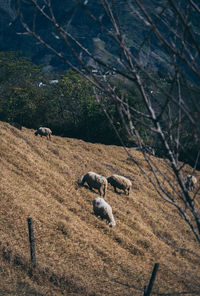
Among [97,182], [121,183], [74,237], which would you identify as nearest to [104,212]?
[74,237]

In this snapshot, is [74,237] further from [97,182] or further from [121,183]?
[121,183]

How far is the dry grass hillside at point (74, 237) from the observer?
31.8 feet

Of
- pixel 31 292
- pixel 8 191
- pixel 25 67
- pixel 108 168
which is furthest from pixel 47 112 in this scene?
pixel 31 292

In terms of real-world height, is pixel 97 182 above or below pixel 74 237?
below

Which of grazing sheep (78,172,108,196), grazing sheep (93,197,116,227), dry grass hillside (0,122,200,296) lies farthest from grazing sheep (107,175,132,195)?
grazing sheep (93,197,116,227)

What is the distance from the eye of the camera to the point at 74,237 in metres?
12.7

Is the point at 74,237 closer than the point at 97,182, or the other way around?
the point at 74,237

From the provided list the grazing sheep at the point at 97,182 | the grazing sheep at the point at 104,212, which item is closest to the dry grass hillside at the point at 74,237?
the grazing sheep at the point at 104,212

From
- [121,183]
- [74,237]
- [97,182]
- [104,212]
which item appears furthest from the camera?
[121,183]

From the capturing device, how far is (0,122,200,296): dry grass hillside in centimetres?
970

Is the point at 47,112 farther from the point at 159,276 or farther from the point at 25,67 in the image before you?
the point at 159,276

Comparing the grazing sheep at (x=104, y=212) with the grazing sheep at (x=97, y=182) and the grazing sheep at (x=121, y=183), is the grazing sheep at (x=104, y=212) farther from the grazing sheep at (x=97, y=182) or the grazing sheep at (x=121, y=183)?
the grazing sheep at (x=121, y=183)

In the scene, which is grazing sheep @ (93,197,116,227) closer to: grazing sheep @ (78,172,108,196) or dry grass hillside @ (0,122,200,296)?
dry grass hillside @ (0,122,200,296)

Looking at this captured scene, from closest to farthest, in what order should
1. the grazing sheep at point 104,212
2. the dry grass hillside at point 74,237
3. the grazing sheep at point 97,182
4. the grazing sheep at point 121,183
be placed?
the dry grass hillside at point 74,237 → the grazing sheep at point 104,212 → the grazing sheep at point 97,182 → the grazing sheep at point 121,183
